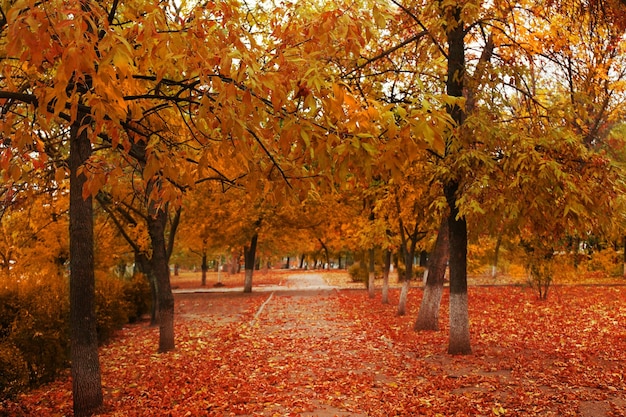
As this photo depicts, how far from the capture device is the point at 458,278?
385 inches

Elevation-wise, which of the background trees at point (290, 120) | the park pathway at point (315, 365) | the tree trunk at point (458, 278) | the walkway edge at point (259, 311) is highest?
the background trees at point (290, 120)

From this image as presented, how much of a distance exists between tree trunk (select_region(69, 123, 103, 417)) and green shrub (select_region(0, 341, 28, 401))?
1.27 m

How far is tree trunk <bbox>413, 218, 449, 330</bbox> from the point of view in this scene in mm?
12781

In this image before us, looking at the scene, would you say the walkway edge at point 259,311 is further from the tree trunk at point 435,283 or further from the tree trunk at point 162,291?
the tree trunk at point 435,283

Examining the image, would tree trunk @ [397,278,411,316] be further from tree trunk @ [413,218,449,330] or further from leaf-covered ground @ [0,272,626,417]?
tree trunk @ [413,218,449,330]

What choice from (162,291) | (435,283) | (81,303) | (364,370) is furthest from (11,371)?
(435,283)

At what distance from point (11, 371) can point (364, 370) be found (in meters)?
5.76

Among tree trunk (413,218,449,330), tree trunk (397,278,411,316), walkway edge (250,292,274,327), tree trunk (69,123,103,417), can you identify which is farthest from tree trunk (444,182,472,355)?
walkway edge (250,292,274,327)

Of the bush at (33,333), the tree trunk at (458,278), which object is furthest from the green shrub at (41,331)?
the tree trunk at (458,278)

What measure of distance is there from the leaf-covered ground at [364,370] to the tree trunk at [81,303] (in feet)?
1.52

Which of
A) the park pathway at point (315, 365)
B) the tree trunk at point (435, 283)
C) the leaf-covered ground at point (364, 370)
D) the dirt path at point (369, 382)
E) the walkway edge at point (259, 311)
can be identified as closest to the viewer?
the dirt path at point (369, 382)

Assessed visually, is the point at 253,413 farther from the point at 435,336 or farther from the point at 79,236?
the point at 435,336

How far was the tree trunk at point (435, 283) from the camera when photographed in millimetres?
12781

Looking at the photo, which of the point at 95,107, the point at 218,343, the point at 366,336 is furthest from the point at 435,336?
the point at 95,107
